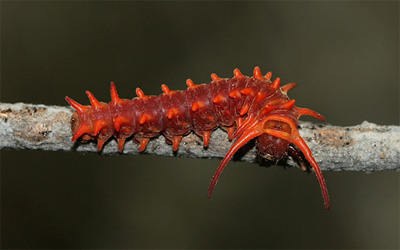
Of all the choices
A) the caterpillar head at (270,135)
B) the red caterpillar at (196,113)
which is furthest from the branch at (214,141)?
the caterpillar head at (270,135)

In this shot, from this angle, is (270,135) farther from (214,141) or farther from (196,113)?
(196,113)

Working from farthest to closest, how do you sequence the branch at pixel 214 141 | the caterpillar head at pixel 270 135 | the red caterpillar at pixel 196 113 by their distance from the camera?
the branch at pixel 214 141
the red caterpillar at pixel 196 113
the caterpillar head at pixel 270 135

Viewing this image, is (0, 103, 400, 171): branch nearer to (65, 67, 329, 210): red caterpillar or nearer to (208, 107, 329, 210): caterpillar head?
(65, 67, 329, 210): red caterpillar

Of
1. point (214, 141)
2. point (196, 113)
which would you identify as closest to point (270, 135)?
point (214, 141)

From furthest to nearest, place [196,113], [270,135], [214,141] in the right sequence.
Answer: [214,141]
[196,113]
[270,135]

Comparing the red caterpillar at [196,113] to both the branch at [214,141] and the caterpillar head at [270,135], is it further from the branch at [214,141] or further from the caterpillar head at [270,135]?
the branch at [214,141]

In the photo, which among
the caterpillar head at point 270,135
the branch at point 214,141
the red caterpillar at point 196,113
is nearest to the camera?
the caterpillar head at point 270,135

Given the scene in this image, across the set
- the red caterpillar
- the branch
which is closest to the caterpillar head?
the red caterpillar
